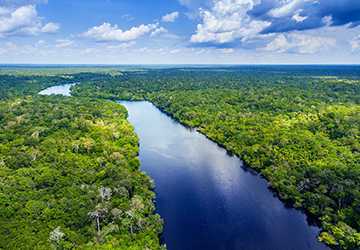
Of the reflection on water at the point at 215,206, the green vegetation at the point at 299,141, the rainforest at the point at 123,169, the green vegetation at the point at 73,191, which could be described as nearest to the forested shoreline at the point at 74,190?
the green vegetation at the point at 73,191

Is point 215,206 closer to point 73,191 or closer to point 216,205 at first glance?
point 216,205

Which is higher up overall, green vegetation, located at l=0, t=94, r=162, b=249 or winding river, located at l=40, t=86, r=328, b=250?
green vegetation, located at l=0, t=94, r=162, b=249

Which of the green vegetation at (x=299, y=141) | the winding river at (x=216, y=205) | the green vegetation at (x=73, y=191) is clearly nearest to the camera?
the green vegetation at (x=73, y=191)

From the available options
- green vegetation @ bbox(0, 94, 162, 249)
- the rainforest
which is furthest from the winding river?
green vegetation @ bbox(0, 94, 162, 249)

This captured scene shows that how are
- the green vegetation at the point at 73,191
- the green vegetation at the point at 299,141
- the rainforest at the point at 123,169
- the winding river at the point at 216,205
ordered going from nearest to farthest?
the green vegetation at the point at 73,191 → the rainforest at the point at 123,169 → the winding river at the point at 216,205 → the green vegetation at the point at 299,141

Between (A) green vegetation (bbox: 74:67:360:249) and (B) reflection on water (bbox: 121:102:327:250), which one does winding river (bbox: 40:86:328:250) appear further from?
(A) green vegetation (bbox: 74:67:360:249)

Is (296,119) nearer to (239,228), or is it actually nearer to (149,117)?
(149,117)

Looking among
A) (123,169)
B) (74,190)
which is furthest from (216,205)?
(74,190)

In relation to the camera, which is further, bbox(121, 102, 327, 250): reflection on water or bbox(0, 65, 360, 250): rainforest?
bbox(121, 102, 327, 250): reflection on water

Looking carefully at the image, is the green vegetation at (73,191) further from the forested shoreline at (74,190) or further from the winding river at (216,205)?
the winding river at (216,205)
